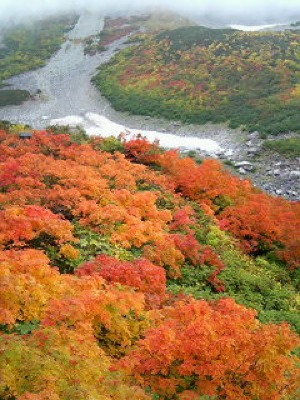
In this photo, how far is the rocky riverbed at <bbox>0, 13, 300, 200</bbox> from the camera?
144ft

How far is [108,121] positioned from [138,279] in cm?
4836

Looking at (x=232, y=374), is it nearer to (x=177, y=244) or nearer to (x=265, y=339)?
(x=265, y=339)

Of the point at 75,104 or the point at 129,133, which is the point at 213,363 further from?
the point at 75,104

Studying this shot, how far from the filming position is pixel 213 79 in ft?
214

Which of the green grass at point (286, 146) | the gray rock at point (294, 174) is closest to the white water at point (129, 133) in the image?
the green grass at point (286, 146)

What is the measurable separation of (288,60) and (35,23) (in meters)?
64.4

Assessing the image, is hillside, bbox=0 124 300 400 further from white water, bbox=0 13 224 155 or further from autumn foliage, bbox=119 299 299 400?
white water, bbox=0 13 224 155

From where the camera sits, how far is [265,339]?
9977mm

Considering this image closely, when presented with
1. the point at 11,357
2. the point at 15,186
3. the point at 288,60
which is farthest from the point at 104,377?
the point at 288,60

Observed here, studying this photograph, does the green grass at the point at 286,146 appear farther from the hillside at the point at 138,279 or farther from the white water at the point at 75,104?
the hillside at the point at 138,279

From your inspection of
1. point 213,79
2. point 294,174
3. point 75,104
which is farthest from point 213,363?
point 75,104

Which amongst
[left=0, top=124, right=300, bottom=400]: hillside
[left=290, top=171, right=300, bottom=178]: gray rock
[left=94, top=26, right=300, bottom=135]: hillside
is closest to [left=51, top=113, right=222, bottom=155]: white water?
[left=94, top=26, right=300, bottom=135]: hillside

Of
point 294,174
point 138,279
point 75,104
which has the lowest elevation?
point 294,174

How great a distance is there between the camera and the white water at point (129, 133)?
167 feet
